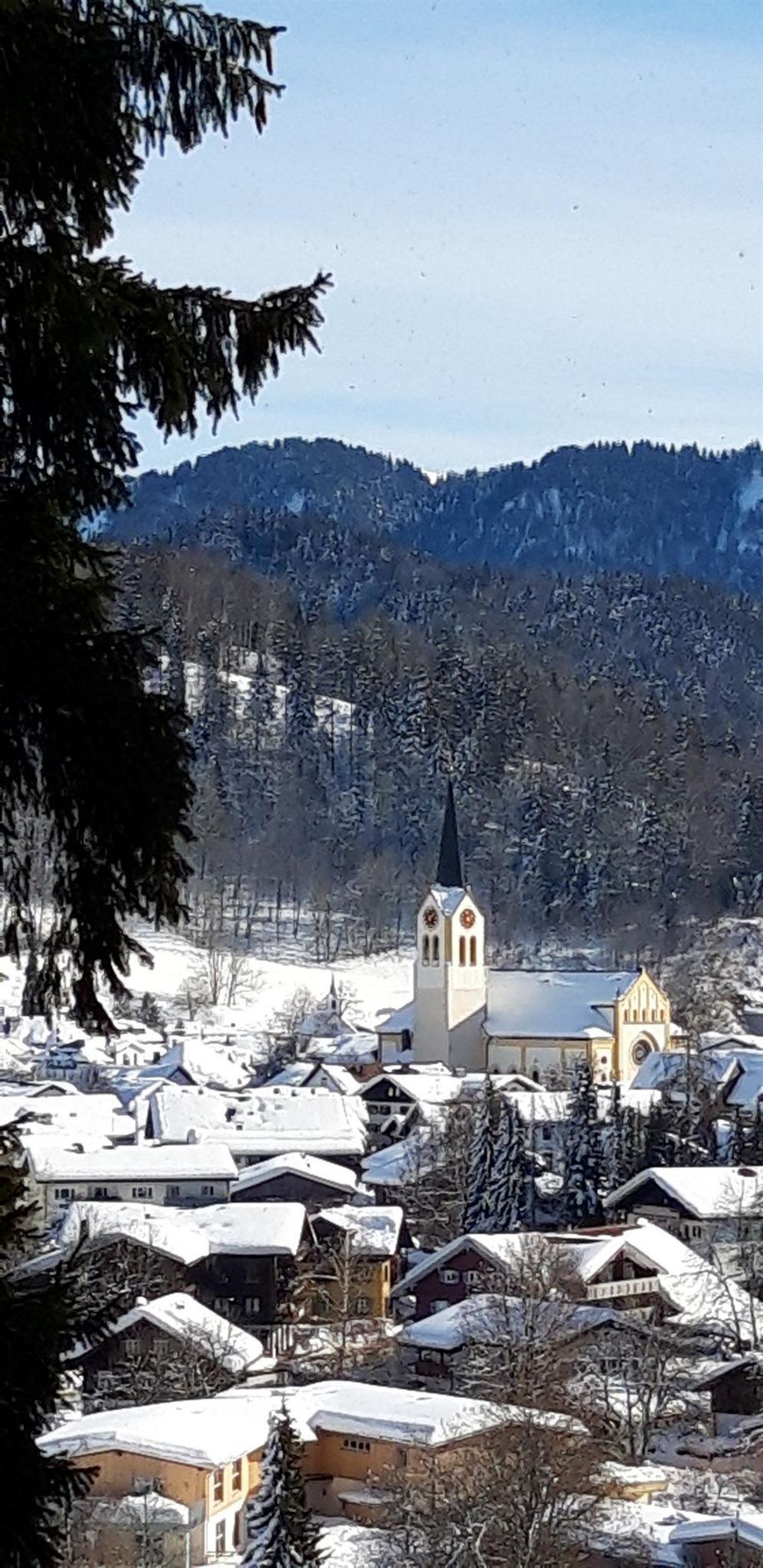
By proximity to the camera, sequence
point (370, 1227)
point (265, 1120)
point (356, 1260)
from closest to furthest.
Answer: point (356, 1260) → point (370, 1227) → point (265, 1120)

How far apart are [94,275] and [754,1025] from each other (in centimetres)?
5567

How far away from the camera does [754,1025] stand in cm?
5672

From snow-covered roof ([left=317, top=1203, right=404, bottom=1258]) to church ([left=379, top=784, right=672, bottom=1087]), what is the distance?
21071 millimetres

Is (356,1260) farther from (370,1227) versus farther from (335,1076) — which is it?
(335,1076)

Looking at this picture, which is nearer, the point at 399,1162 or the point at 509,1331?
the point at 509,1331

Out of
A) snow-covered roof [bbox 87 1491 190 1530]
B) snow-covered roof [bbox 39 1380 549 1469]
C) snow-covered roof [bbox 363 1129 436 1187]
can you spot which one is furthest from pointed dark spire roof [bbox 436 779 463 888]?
snow-covered roof [bbox 87 1491 190 1530]

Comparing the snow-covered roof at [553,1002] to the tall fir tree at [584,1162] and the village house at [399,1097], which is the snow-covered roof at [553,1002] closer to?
the village house at [399,1097]

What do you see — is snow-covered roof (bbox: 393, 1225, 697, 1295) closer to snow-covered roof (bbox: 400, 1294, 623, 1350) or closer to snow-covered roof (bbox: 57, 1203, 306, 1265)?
snow-covered roof (bbox: 400, 1294, 623, 1350)

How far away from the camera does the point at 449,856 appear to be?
5212cm

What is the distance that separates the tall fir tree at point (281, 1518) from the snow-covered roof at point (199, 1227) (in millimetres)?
10416

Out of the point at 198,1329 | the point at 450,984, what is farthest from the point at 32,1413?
the point at 450,984

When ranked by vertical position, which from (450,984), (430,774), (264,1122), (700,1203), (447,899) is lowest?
(700,1203)

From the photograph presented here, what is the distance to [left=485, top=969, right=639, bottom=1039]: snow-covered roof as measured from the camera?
48094 millimetres

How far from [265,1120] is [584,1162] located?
661cm
